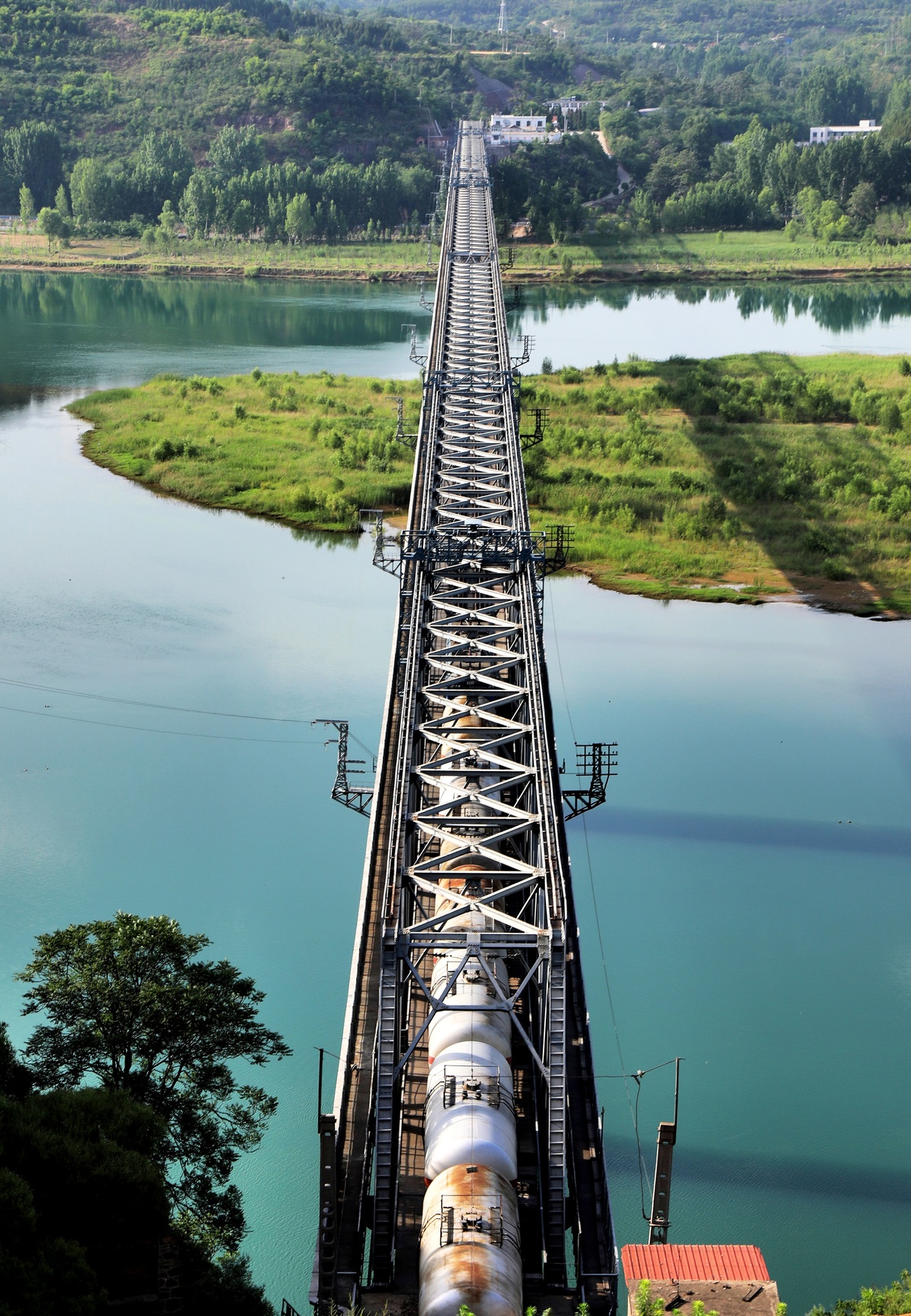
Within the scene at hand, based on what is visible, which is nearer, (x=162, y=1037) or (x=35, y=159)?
(x=162, y=1037)

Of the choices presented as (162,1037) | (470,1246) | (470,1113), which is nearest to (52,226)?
(162,1037)

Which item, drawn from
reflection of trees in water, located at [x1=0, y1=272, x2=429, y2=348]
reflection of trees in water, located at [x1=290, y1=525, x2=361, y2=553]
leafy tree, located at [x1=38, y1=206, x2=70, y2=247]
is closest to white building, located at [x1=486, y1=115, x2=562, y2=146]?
leafy tree, located at [x1=38, y1=206, x2=70, y2=247]

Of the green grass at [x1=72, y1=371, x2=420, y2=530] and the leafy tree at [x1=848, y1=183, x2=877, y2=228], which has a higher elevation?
the leafy tree at [x1=848, y1=183, x2=877, y2=228]

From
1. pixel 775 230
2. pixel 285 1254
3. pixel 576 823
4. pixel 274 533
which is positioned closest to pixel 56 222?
pixel 775 230

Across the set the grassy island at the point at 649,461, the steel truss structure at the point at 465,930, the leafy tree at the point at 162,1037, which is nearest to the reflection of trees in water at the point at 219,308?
the grassy island at the point at 649,461

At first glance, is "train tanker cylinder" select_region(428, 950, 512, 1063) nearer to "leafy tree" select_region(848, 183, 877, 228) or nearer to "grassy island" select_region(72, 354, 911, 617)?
"grassy island" select_region(72, 354, 911, 617)

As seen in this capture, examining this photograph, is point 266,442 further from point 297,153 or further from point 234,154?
point 297,153
